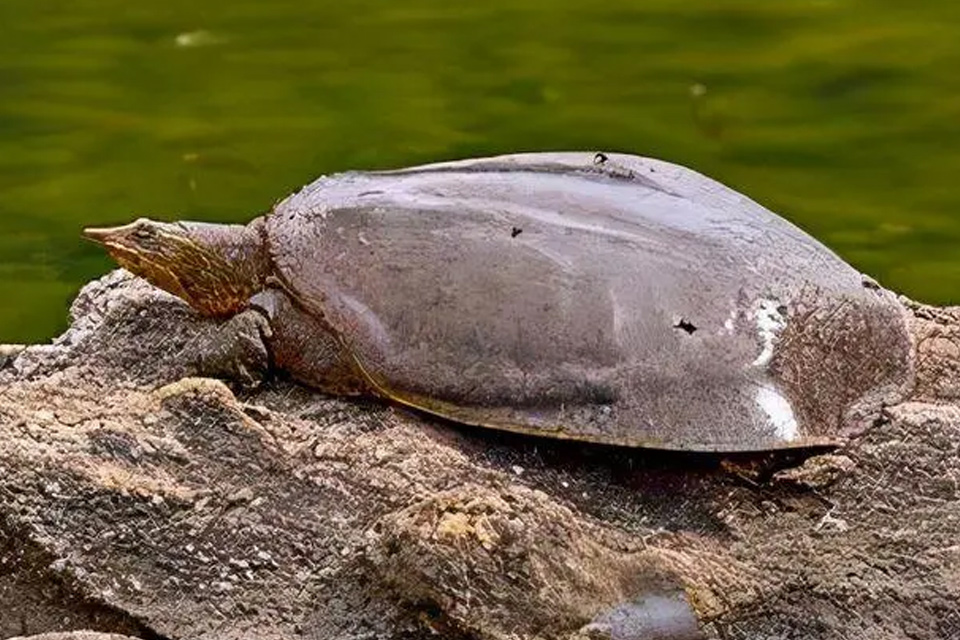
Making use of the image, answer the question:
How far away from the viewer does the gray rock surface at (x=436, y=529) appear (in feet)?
7.01

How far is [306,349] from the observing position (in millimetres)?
2389

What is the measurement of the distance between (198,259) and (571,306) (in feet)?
1.63

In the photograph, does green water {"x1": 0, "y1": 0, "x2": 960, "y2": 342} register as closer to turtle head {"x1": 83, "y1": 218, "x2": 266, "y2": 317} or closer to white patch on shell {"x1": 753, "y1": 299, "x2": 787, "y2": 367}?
turtle head {"x1": 83, "y1": 218, "x2": 266, "y2": 317}

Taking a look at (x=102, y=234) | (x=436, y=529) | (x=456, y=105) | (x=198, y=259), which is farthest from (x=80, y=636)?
(x=456, y=105)

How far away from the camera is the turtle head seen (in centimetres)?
250

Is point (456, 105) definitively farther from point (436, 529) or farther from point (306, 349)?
point (436, 529)

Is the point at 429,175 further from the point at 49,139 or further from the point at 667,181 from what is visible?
the point at 49,139

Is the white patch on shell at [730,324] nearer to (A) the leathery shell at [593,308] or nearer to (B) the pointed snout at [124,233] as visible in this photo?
(A) the leathery shell at [593,308]

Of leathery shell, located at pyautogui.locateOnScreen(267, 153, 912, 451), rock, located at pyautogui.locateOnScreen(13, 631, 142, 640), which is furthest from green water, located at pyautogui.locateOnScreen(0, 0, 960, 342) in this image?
rock, located at pyautogui.locateOnScreen(13, 631, 142, 640)

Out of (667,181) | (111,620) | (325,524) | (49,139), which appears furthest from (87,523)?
(49,139)

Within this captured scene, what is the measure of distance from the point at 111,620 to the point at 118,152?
4.06m

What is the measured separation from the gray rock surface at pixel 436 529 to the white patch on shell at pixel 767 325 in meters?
0.11

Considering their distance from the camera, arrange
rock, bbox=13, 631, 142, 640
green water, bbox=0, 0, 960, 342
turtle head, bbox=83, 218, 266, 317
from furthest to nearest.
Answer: green water, bbox=0, 0, 960, 342 → turtle head, bbox=83, 218, 266, 317 → rock, bbox=13, 631, 142, 640

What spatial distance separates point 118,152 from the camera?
6.12 m
